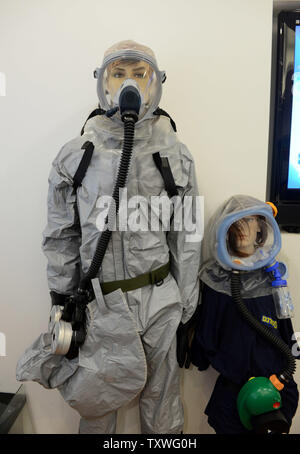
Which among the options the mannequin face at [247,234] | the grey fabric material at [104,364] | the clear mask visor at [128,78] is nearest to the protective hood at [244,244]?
the mannequin face at [247,234]

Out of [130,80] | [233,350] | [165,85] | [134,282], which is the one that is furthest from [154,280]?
[165,85]

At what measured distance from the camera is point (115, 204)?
921 millimetres

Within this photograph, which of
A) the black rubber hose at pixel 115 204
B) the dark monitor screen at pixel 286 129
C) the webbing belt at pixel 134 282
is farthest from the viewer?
the dark monitor screen at pixel 286 129

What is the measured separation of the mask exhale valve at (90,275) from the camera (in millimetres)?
888

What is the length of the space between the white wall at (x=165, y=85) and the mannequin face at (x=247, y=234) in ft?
0.67

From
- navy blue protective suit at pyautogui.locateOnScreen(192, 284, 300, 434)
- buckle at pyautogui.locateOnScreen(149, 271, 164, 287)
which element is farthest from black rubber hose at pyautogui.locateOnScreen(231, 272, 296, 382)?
buckle at pyautogui.locateOnScreen(149, 271, 164, 287)

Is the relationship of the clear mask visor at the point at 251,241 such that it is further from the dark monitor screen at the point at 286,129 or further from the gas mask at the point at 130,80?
the gas mask at the point at 130,80

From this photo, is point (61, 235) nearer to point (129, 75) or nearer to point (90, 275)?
point (90, 275)

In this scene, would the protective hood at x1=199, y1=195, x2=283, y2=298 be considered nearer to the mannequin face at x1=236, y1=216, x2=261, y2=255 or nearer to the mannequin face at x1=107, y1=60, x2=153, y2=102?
the mannequin face at x1=236, y1=216, x2=261, y2=255

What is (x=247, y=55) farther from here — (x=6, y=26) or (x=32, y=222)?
(x=32, y=222)

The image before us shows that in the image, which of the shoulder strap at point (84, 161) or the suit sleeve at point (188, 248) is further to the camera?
the suit sleeve at point (188, 248)

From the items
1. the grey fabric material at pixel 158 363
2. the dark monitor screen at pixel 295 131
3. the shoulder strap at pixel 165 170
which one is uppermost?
the dark monitor screen at pixel 295 131

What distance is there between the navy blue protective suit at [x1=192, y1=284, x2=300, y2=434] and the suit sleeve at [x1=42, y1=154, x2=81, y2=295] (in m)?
0.58

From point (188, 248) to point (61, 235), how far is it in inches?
19.7
